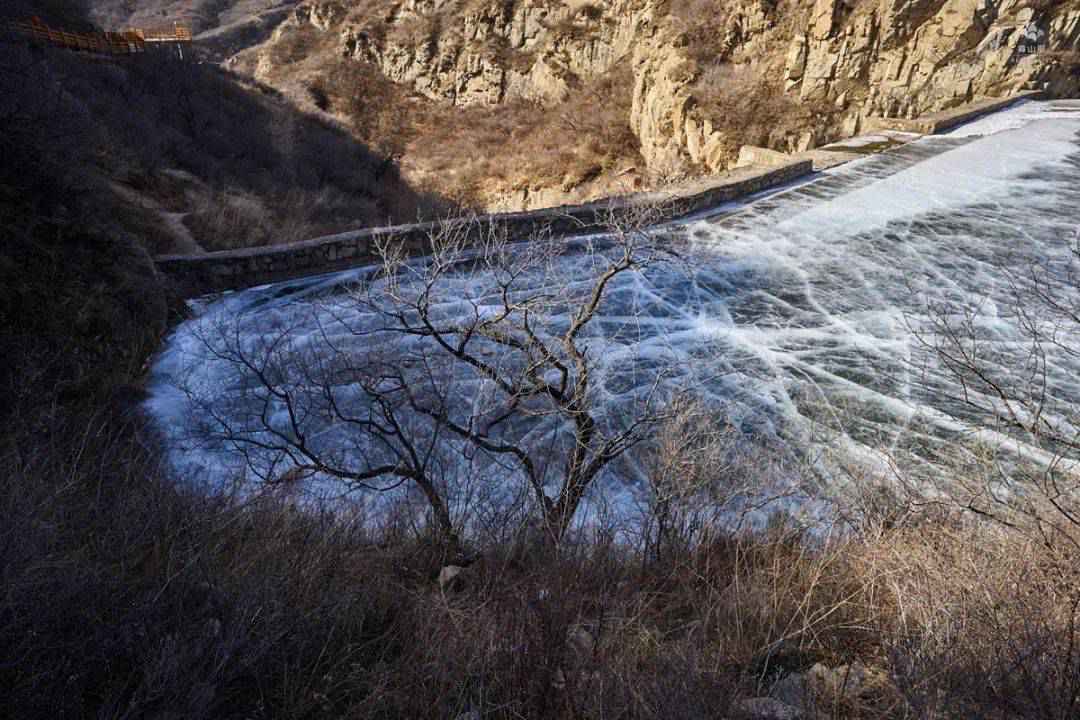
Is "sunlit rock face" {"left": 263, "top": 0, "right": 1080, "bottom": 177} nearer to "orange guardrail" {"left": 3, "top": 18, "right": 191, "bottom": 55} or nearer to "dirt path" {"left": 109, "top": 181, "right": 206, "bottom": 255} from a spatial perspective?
"dirt path" {"left": 109, "top": 181, "right": 206, "bottom": 255}

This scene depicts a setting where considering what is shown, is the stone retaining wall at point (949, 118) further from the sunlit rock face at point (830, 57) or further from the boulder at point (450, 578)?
the boulder at point (450, 578)

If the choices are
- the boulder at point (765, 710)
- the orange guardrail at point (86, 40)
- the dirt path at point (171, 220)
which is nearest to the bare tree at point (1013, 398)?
the boulder at point (765, 710)

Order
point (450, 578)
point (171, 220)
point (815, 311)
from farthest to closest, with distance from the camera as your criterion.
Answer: point (171, 220) < point (815, 311) < point (450, 578)

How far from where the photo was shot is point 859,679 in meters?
1.96

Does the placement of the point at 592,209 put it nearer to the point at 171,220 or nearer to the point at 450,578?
the point at 171,220

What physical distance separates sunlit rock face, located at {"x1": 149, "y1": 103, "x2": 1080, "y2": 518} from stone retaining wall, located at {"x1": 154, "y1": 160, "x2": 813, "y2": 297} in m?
0.31

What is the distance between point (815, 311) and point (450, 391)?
4.11 m

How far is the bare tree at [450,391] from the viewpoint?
3.49 m

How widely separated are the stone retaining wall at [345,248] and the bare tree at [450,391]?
2.34ft

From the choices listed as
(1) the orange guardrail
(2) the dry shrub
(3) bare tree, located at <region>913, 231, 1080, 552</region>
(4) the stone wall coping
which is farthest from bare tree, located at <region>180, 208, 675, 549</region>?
(1) the orange guardrail

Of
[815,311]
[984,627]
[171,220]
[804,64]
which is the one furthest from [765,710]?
[804,64]

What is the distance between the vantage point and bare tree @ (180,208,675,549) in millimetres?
3492

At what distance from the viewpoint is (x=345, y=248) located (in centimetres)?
802

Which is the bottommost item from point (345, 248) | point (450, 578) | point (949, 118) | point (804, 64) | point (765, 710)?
point (345, 248)
